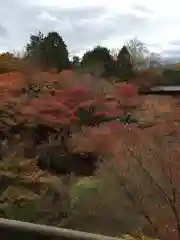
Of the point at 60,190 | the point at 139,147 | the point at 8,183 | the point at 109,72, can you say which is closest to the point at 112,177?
the point at 139,147

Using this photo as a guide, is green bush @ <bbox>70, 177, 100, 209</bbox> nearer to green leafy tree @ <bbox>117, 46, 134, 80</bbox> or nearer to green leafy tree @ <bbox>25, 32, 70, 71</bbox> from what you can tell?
green leafy tree @ <bbox>25, 32, 70, 71</bbox>

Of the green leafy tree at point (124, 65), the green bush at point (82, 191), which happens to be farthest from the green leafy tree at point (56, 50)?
the green bush at point (82, 191)

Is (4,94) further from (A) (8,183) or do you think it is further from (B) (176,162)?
(B) (176,162)

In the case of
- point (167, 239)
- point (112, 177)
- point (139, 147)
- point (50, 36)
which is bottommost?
point (167, 239)

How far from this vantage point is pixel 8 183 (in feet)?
18.2

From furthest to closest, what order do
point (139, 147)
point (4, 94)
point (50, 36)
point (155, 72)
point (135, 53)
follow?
point (135, 53) → point (155, 72) → point (50, 36) → point (4, 94) → point (139, 147)

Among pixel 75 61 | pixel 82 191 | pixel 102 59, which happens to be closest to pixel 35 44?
pixel 75 61

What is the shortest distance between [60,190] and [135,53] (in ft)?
39.9

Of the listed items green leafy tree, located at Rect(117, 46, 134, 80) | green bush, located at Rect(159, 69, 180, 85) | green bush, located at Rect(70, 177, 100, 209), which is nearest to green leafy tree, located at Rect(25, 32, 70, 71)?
green leafy tree, located at Rect(117, 46, 134, 80)

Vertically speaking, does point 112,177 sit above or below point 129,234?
above

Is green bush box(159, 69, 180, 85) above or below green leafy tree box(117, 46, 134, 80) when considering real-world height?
below

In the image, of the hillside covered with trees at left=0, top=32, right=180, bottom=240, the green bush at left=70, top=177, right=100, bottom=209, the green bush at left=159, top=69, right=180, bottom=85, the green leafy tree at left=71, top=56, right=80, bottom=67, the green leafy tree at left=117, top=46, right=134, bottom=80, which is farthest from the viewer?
the green bush at left=159, top=69, right=180, bottom=85

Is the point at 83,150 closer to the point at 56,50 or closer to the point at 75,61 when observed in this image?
the point at 56,50

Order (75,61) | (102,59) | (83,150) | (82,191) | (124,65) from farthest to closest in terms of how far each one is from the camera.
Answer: (124,65), (102,59), (75,61), (83,150), (82,191)
